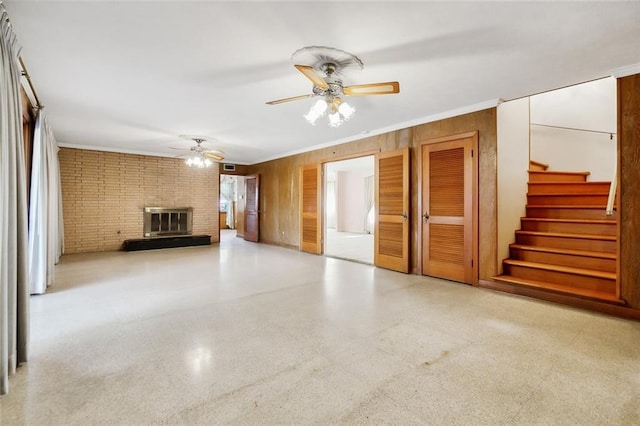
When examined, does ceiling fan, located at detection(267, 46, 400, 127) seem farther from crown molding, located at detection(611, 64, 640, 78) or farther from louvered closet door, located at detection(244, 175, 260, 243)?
louvered closet door, located at detection(244, 175, 260, 243)

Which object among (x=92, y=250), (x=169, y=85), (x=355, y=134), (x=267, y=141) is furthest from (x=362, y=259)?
(x=92, y=250)

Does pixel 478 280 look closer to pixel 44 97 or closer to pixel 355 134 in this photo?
pixel 355 134

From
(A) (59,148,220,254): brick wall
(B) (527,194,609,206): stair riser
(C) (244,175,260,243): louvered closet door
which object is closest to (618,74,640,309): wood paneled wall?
(B) (527,194,609,206): stair riser

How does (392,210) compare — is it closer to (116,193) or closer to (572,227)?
(572,227)

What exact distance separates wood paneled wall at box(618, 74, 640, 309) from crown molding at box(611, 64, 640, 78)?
0.05m

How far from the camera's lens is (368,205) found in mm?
11281

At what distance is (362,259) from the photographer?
19.5 feet

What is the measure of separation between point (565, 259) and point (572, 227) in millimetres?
609

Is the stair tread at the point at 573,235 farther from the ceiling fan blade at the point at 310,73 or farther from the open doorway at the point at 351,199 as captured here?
the open doorway at the point at 351,199

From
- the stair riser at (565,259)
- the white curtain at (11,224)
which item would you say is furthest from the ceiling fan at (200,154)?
the stair riser at (565,259)

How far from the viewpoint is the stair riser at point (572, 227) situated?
3.71 m

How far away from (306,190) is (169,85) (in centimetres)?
405

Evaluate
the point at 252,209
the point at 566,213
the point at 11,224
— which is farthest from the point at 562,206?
the point at 252,209

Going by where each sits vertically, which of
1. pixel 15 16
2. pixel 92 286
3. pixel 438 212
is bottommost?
pixel 92 286
